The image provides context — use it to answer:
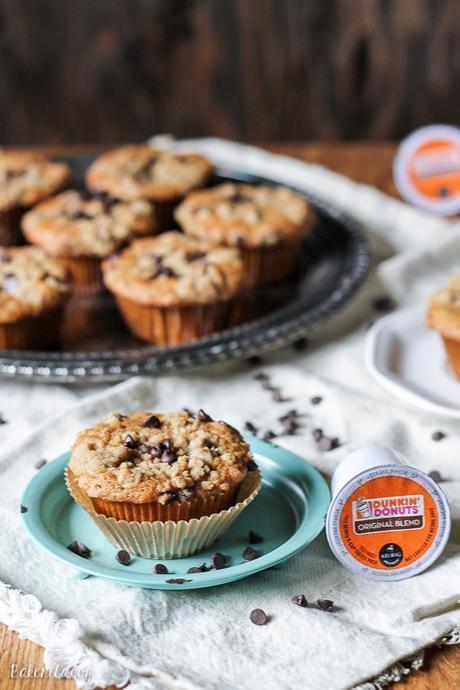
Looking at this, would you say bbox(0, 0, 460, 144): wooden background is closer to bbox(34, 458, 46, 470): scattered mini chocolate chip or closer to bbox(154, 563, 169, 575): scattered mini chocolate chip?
bbox(34, 458, 46, 470): scattered mini chocolate chip

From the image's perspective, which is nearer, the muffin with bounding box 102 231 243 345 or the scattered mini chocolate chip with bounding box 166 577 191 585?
the scattered mini chocolate chip with bounding box 166 577 191 585

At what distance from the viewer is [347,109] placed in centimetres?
584

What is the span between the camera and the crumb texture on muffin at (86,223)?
3.22m

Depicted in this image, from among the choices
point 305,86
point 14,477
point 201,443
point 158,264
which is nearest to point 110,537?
point 201,443

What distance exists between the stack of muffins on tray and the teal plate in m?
0.82

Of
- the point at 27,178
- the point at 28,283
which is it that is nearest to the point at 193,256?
the point at 28,283

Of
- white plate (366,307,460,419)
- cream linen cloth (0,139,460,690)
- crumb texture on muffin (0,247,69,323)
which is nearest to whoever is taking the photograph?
cream linen cloth (0,139,460,690)

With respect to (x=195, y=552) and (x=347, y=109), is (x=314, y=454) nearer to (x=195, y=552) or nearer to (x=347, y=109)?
(x=195, y=552)

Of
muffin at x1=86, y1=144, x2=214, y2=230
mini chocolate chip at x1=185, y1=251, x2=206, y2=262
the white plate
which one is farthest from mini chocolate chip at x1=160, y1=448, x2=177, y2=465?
muffin at x1=86, y1=144, x2=214, y2=230

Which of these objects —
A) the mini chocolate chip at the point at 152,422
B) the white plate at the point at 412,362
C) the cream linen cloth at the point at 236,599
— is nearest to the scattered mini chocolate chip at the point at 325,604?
the cream linen cloth at the point at 236,599

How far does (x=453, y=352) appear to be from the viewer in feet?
8.88

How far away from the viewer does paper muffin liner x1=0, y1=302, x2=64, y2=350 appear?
2840 mm

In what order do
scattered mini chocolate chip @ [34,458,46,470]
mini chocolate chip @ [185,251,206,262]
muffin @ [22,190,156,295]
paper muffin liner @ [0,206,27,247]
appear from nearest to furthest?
scattered mini chocolate chip @ [34,458,46,470]
mini chocolate chip @ [185,251,206,262]
muffin @ [22,190,156,295]
paper muffin liner @ [0,206,27,247]

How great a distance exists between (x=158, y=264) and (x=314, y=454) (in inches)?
35.8
